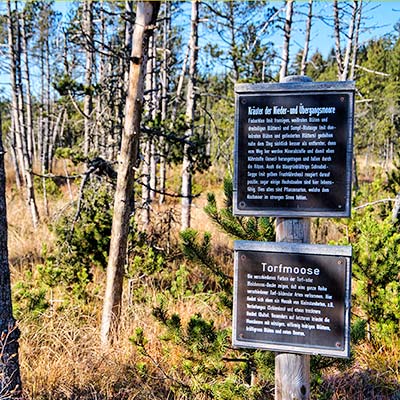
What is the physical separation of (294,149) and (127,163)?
2236 millimetres

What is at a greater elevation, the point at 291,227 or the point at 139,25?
the point at 139,25

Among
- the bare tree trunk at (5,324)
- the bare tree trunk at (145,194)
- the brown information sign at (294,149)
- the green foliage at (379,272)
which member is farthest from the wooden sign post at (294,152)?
the bare tree trunk at (145,194)

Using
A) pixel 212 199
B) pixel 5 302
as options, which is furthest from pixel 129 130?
pixel 5 302

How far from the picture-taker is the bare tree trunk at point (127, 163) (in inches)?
147

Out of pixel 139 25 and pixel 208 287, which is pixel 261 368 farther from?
pixel 208 287

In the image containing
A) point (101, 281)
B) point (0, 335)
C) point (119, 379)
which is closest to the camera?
point (0, 335)

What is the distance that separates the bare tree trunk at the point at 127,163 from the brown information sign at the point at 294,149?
6.24 ft

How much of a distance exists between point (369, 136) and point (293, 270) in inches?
967

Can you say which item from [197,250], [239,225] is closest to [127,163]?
[197,250]

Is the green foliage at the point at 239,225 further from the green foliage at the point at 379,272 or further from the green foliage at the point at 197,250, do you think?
the green foliage at the point at 379,272

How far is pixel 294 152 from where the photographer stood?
2.03 m

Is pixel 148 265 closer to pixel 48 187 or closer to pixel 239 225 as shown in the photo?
pixel 239 225

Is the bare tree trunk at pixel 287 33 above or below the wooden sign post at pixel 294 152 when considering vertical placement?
above

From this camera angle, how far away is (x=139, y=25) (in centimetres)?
373
